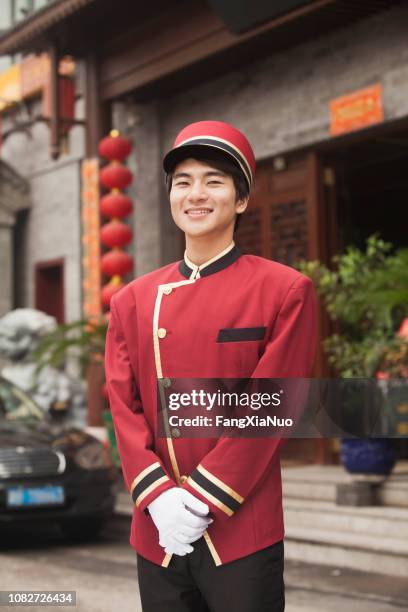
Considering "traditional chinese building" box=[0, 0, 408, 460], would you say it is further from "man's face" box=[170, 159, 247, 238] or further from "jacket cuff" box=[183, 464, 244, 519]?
"jacket cuff" box=[183, 464, 244, 519]

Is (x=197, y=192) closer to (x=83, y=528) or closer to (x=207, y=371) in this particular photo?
(x=207, y=371)

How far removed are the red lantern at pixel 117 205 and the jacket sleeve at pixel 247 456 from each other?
872cm

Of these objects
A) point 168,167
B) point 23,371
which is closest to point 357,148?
point 23,371

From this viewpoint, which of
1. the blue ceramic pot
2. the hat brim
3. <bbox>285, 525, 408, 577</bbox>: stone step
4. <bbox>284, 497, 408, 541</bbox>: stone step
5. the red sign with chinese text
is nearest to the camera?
the hat brim

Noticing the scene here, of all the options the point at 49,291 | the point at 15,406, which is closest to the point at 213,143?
the point at 15,406

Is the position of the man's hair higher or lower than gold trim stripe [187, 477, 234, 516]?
higher

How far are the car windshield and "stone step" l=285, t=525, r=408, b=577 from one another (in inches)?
96.1

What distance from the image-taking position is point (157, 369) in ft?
8.73

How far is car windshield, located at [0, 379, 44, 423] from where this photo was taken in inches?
337

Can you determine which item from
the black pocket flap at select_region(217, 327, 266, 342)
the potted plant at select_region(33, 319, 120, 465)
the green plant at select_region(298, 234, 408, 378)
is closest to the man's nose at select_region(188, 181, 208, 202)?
the black pocket flap at select_region(217, 327, 266, 342)

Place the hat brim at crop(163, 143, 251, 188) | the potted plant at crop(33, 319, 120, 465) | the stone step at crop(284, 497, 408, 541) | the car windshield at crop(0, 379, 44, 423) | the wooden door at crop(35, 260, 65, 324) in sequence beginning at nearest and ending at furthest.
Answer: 1. the hat brim at crop(163, 143, 251, 188)
2. the stone step at crop(284, 497, 408, 541)
3. the car windshield at crop(0, 379, 44, 423)
4. the potted plant at crop(33, 319, 120, 465)
5. the wooden door at crop(35, 260, 65, 324)

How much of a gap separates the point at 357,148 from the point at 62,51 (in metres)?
3.69

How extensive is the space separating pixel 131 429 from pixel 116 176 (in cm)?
867

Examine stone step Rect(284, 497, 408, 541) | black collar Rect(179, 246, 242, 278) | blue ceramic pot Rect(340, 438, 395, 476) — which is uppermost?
black collar Rect(179, 246, 242, 278)
